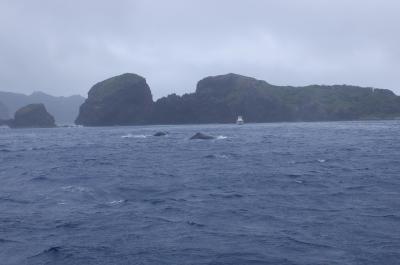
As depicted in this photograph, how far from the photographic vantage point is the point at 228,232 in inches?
876

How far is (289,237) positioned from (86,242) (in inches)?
297

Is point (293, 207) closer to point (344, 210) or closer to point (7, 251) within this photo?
point (344, 210)

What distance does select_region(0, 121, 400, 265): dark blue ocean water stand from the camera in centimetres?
1948

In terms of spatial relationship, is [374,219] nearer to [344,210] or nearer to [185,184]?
[344,210]

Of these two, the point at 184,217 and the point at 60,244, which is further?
the point at 184,217

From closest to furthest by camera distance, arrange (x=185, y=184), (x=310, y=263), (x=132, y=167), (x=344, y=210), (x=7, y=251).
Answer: (x=310, y=263) → (x=7, y=251) → (x=344, y=210) → (x=185, y=184) → (x=132, y=167)

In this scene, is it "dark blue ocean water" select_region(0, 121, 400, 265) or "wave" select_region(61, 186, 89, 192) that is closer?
"dark blue ocean water" select_region(0, 121, 400, 265)

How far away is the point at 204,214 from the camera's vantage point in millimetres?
25750

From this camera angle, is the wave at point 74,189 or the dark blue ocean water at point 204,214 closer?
the dark blue ocean water at point 204,214

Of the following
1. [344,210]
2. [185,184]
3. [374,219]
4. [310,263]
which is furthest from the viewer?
[185,184]

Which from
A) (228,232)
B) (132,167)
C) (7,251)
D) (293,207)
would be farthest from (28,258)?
(132,167)

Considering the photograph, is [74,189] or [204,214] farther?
[74,189]

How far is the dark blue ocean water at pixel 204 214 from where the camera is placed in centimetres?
1948

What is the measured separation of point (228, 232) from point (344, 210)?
6622 mm
